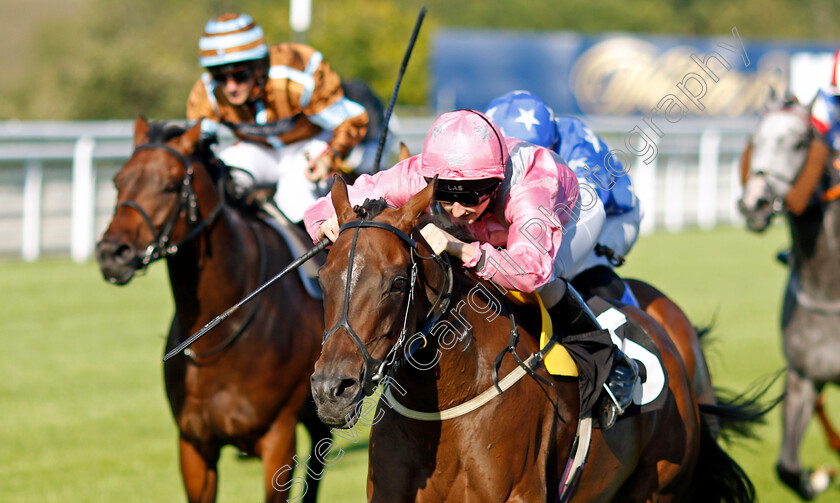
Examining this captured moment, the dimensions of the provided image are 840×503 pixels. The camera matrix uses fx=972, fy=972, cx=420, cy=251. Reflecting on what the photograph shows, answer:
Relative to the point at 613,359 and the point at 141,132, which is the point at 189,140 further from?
the point at 613,359

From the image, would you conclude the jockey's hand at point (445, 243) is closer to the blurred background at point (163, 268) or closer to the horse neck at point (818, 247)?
the blurred background at point (163, 268)

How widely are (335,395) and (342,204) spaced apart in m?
0.59

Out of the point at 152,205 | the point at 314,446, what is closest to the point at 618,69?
the point at 314,446

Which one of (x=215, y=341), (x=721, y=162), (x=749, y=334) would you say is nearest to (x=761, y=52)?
(x=721, y=162)

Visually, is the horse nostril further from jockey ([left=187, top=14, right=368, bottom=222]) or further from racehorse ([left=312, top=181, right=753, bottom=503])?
racehorse ([left=312, top=181, right=753, bottom=503])

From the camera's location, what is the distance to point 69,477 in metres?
5.45

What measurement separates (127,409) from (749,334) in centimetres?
609

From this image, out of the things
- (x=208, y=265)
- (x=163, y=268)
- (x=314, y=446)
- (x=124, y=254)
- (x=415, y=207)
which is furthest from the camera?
(x=163, y=268)

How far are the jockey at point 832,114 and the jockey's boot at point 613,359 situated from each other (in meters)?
3.23

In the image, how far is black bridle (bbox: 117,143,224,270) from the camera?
3.99 meters

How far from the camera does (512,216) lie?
2779 mm

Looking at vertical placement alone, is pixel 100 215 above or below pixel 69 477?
below

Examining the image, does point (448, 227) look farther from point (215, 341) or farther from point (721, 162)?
point (721, 162)

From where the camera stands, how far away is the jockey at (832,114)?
588 cm
